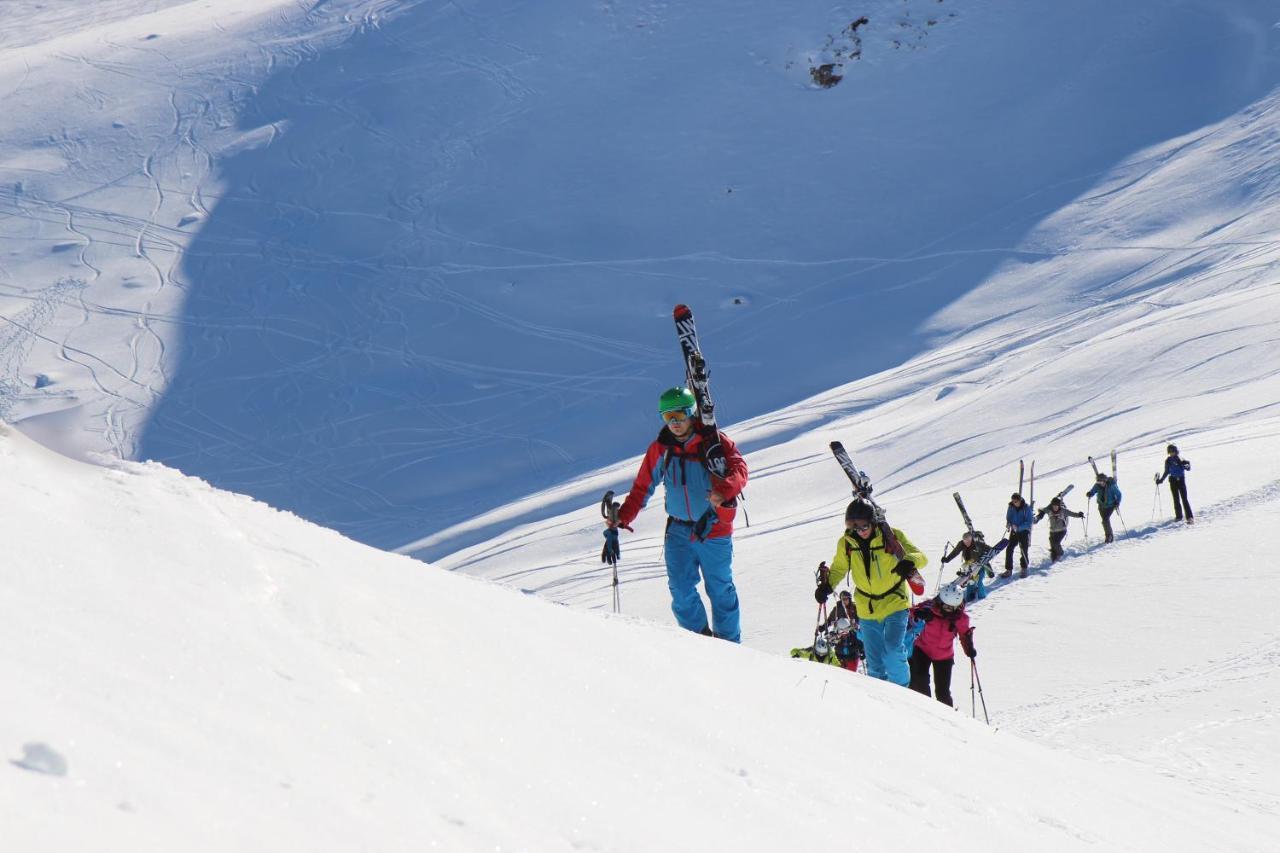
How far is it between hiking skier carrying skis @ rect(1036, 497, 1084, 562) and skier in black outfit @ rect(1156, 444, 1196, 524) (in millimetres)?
1200

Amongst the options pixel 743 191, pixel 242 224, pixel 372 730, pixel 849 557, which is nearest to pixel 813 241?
pixel 743 191

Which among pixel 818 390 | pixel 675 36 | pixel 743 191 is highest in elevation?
pixel 675 36

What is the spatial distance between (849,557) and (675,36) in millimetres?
37111

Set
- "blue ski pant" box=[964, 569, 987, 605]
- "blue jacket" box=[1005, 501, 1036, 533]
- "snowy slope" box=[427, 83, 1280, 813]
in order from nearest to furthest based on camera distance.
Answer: "snowy slope" box=[427, 83, 1280, 813], "blue ski pant" box=[964, 569, 987, 605], "blue jacket" box=[1005, 501, 1036, 533]

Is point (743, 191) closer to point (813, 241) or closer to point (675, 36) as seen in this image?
point (813, 241)

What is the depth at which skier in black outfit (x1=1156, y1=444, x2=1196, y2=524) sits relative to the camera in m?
14.7

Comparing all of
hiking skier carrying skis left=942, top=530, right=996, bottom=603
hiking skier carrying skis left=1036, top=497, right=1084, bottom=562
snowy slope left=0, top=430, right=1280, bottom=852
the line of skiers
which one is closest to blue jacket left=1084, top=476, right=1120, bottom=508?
hiking skier carrying skis left=1036, top=497, right=1084, bottom=562

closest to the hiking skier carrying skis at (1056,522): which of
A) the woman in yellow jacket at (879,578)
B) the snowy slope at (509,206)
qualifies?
the woman in yellow jacket at (879,578)

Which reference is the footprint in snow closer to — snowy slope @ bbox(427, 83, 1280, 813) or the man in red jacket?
the man in red jacket

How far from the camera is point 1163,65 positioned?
1519 inches

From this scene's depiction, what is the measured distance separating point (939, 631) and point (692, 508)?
206 centimetres

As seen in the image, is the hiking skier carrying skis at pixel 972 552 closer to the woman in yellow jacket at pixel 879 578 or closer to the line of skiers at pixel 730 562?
the line of skiers at pixel 730 562

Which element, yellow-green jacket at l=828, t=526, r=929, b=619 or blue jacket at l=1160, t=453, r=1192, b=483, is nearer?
yellow-green jacket at l=828, t=526, r=929, b=619

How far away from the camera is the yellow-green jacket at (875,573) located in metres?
7.57
